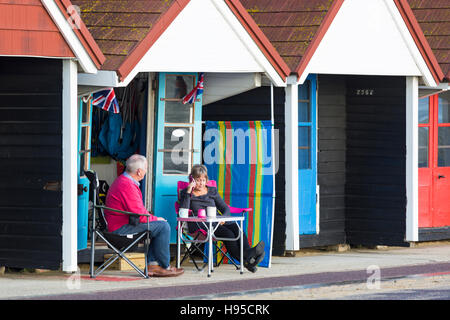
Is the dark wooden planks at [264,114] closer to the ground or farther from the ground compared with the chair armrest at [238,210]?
farther from the ground

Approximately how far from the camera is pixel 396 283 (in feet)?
39.2

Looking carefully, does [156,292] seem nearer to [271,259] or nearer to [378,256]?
Result: [271,259]

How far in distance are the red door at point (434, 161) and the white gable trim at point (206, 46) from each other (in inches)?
145

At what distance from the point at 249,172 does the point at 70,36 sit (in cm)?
298

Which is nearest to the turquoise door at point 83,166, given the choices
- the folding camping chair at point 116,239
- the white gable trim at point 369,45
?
the folding camping chair at point 116,239

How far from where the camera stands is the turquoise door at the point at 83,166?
1267 cm

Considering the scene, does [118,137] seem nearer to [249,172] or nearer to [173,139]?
[173,139]

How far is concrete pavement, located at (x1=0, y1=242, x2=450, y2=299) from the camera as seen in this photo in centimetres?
1102

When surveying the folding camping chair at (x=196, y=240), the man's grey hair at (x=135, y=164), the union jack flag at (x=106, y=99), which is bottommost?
the folding camping chair at (x=196, y=240)

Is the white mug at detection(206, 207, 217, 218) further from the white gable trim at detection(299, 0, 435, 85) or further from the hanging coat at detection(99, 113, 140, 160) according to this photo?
the white gable trim at detection(299, 0, 435, 85)

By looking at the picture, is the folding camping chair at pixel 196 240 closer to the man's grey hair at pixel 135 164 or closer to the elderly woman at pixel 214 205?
the elderly woman at pixel 214 205

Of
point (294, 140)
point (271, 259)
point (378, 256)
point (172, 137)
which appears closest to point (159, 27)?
point (172, 137)

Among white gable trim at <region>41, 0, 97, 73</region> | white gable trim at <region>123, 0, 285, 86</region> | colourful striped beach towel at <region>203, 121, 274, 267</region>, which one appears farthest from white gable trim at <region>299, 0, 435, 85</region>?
white gable trim at <region>41, 0, 97, 73</region>

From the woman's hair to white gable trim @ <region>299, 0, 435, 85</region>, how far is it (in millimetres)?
2166
